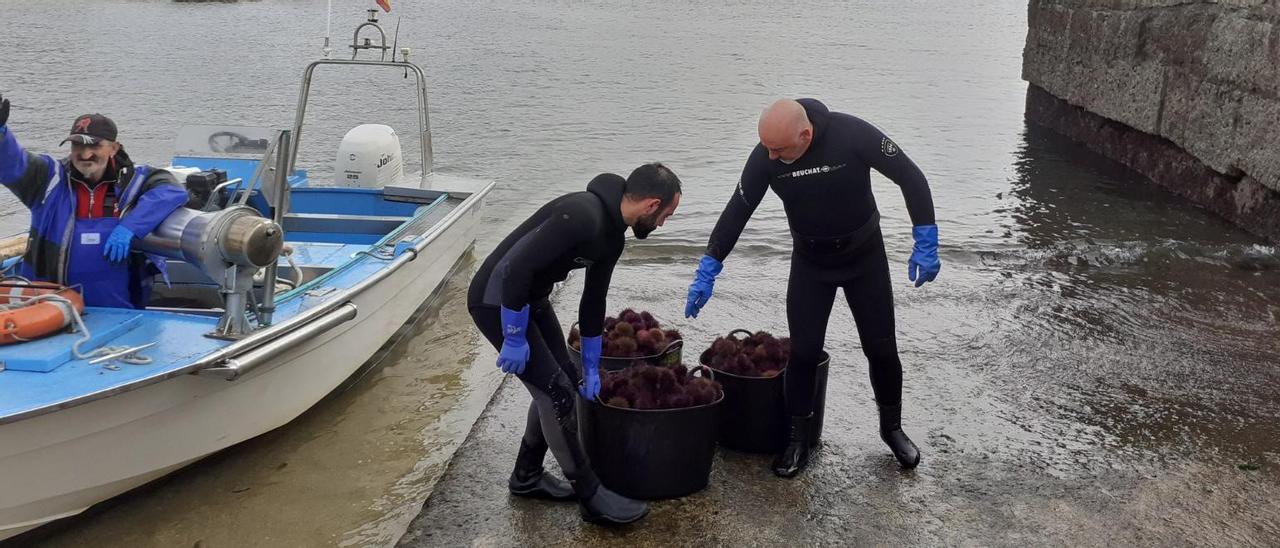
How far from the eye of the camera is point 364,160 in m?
8.96

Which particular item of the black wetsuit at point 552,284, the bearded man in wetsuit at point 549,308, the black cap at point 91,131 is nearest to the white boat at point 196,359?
the black cap at point 91,131

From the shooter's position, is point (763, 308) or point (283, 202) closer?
point (283, 202)

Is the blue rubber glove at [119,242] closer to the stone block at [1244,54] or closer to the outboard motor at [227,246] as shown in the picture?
the outboard motor at [227,246]

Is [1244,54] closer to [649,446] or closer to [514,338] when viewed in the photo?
[649,446]

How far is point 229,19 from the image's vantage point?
116 ft

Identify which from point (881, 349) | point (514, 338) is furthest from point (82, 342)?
point (881, 349)

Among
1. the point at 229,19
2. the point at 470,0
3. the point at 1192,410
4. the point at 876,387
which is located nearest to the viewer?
the point at 876,387

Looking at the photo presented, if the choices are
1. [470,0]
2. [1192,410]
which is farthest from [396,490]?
[470,0]

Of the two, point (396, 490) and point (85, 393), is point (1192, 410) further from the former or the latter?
point (85, 393)

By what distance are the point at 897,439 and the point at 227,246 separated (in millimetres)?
3160

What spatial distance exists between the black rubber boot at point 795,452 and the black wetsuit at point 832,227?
0.18ft

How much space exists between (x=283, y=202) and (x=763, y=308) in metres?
3.95

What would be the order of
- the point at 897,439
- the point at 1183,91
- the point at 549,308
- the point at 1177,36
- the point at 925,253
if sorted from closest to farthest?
the point at 549,308
the point at 925,253
the point at 897,439
the point at 1183,91
the point at 1177,36

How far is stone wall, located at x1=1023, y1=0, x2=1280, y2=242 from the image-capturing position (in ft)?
30.4
